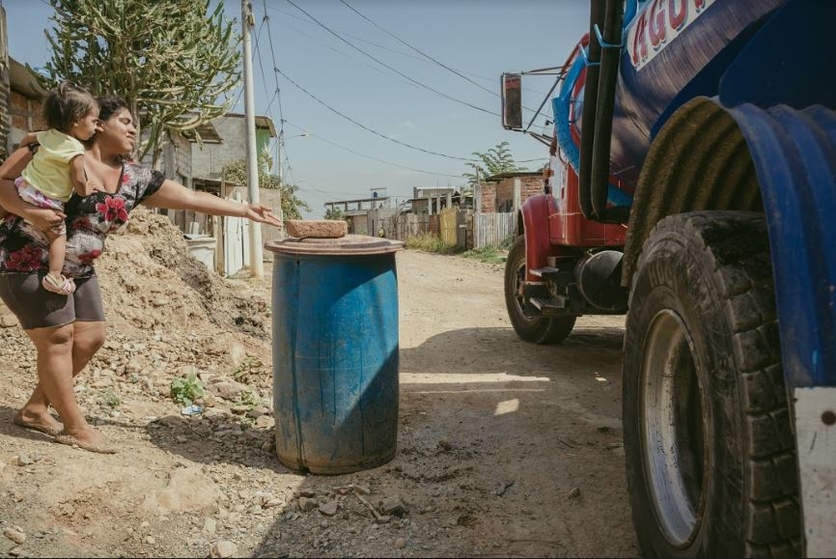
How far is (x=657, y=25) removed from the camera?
2635mm

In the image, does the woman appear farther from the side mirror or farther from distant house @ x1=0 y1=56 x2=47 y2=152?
distant house @ x1=0 y1=56 x2=47 y2=152

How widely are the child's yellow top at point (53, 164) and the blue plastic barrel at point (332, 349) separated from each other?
0.97m

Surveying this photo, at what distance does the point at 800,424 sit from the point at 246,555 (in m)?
2.01

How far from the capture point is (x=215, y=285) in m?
7.48

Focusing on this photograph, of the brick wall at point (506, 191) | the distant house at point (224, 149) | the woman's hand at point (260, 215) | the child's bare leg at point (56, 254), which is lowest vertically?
the child's bare leg at point (56, 254)

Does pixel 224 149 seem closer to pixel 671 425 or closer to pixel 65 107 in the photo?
pixel 65 107

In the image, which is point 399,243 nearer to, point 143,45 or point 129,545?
point 129,545

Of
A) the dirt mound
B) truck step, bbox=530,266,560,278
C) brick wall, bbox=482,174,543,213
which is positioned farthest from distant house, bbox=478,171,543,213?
truck step, bbox=530,266,560,278

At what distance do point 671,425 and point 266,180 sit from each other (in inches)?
1191

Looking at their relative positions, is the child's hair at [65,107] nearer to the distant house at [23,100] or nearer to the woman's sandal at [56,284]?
the woman's sandal at [56,284]

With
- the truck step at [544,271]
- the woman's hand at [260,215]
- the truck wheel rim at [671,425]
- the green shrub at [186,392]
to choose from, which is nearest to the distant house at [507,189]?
the truck step at [544,271]

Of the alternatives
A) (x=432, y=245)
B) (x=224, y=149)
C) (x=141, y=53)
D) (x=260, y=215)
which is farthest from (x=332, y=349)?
(x=224, y=149)

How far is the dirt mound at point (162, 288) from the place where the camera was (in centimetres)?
573

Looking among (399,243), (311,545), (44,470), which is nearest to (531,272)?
(399,243)
